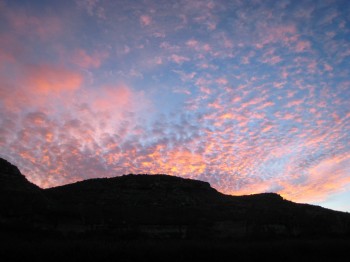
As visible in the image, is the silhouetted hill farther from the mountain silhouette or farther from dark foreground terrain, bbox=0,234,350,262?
dark foreground terrain, bbox=0,234,350,262

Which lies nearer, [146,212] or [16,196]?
[16,196]

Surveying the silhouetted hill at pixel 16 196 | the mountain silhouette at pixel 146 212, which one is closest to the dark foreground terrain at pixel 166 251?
the silhouetted hill at pixel 16 196

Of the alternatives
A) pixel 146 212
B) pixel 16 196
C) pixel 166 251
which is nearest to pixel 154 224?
pixel 146 212

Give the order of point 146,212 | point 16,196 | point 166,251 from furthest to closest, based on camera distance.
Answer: point 146,212 < point 16,196 < point 166,251

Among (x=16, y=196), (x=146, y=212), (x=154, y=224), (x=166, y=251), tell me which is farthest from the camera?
(x=146, y=212)

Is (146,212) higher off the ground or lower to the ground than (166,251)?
higher

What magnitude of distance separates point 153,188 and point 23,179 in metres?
13.4

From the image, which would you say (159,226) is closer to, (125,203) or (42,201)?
(125,203)

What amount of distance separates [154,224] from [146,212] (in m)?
2.00

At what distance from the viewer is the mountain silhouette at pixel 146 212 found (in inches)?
874

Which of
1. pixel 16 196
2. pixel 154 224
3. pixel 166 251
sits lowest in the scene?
pixel 166 251

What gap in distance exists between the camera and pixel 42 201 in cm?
2323

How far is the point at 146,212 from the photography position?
A: 25750mm

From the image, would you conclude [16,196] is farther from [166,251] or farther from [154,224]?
[166,251]
